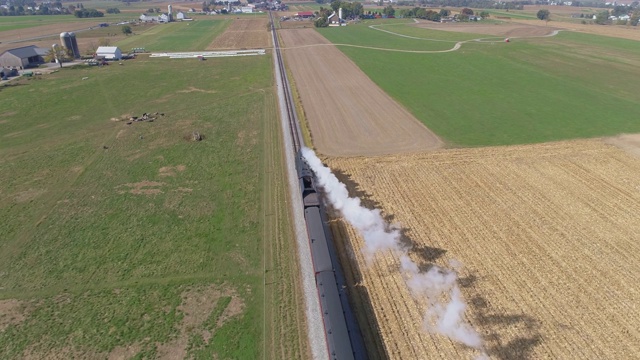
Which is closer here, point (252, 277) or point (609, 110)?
point (252, 277)

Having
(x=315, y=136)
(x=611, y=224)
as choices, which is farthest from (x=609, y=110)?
(x=315, y=136)

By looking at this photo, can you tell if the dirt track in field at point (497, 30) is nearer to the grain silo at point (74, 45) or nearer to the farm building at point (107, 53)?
the farm building at point (107, 53)

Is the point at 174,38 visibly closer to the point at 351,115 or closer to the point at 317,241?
the point at 351,115

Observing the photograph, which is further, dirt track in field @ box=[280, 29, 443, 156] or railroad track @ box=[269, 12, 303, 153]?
railroad track @ box=[269, 12, 303, 153]

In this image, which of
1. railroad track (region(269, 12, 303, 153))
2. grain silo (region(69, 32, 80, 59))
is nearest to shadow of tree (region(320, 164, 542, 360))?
railroad track (region(269, 12, 303, 153))

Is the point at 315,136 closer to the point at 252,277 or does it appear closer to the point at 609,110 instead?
the point at 252,277

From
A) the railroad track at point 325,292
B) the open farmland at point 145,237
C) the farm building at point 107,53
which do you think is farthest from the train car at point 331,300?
the farm building at point 107,53

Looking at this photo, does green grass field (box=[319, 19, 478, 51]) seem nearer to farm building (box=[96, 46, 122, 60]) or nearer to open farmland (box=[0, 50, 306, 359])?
farm building (box=[96, 46, 122, 60])
